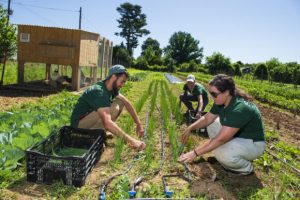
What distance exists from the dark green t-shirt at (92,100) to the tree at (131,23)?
5471cm

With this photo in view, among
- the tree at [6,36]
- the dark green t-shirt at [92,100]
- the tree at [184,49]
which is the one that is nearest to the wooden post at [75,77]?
the tree at [6,36]

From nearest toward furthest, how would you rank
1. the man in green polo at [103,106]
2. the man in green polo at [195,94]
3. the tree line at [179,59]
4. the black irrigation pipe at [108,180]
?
the black irrigation pipe at [108,180]
the man in green polo at [103,106]
the man in green polo at [195,94]
the tree line at [179,59]

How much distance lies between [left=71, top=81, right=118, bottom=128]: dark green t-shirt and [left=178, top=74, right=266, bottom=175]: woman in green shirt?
1.11 meters

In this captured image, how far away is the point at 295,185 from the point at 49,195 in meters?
2.70

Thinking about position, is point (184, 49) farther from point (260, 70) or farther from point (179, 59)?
point (260, 70)

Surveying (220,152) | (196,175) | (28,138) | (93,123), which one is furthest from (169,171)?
(28,138)

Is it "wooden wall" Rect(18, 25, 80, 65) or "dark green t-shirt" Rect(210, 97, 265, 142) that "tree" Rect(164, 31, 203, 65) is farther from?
"dark green t-shirt" Rect(210, 97, 265, 142)

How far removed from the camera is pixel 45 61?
32.8 ft

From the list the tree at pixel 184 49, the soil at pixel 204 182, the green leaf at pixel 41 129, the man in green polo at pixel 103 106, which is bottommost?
the soil at pixel 204 182

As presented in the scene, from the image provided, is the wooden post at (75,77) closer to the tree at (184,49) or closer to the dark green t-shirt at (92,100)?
the dark green t-shirt at (92,100)

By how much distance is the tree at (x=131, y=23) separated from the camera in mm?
58656

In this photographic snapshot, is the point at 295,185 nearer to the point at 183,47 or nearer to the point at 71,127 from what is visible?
the point at 71,127

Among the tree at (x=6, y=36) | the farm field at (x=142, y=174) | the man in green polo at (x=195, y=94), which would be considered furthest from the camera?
the tree at (x=6, y=36)

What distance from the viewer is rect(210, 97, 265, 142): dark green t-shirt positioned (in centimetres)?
321
